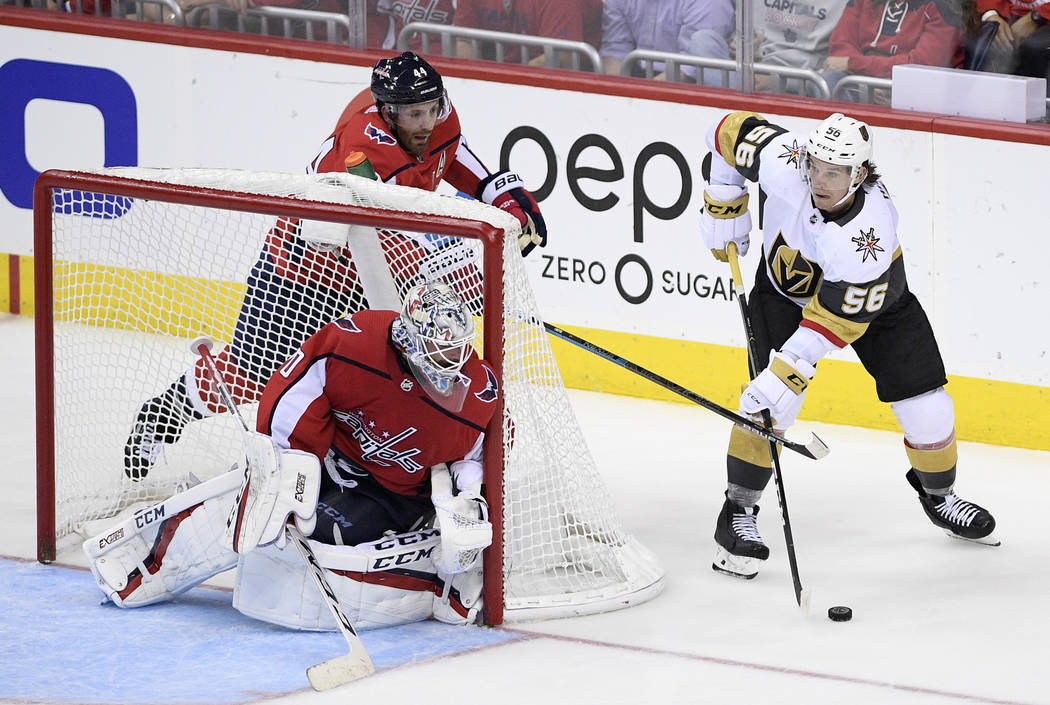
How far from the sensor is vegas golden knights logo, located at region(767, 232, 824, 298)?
→ 4480 millimetres

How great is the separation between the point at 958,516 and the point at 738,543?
2.01 ft

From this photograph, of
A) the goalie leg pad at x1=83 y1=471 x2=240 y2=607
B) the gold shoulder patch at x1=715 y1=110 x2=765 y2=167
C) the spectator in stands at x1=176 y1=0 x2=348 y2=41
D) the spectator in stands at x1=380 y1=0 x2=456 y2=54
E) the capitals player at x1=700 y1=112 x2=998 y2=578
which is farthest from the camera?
the spectator in stands at x1=176 y1=0 x2=348 y2=41

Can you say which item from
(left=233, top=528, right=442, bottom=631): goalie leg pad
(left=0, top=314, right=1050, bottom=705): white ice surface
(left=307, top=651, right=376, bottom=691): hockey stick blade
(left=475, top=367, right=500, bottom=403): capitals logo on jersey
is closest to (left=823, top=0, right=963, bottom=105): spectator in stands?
(left=0, top=314, right=1050, bottom=705): white ice surface

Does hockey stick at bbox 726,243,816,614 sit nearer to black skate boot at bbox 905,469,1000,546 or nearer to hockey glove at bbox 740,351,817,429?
hockey glove at bbox 740,351,817,429

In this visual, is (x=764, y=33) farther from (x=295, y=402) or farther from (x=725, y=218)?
(x=295, y=402)

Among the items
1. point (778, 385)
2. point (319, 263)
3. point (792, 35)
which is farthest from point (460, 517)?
point (792, 35)

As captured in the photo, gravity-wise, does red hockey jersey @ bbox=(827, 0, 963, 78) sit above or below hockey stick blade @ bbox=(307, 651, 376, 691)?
above

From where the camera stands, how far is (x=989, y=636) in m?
4.21

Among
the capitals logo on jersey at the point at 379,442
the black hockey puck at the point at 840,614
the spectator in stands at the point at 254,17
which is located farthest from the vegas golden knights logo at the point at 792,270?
the spectator in stands at the point at 254,17

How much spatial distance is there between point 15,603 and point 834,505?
→ 2166mm

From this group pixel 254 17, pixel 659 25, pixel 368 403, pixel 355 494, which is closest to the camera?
pixel 368 403

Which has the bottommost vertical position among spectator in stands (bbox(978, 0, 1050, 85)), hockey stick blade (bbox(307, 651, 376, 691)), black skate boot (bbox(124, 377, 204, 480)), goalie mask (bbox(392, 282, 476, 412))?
hockey stick blade (bbox(307, 651, 376, 691))

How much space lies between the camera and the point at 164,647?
13.2 feet

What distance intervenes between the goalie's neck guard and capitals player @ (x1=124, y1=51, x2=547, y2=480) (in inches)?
24.2
